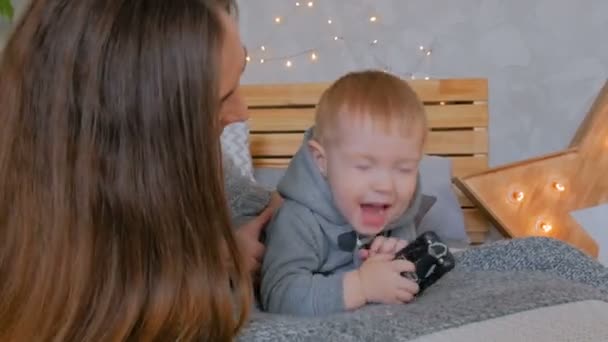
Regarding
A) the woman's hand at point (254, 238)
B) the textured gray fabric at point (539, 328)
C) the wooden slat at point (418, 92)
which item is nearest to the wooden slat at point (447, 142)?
the wooden slat at point (418, 92)

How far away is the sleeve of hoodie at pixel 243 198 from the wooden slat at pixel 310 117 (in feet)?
2.53

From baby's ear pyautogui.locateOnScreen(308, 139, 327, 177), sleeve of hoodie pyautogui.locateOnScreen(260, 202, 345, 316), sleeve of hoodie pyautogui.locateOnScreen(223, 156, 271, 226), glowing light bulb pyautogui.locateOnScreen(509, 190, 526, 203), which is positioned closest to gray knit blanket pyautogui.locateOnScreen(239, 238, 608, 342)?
sleeve of hoodie pyautogui.locateOnScreen(260, 202, 345, 316)

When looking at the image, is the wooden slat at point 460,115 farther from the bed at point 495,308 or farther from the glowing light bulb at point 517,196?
the bed at point 495,308

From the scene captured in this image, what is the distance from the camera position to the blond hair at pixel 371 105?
1.06m

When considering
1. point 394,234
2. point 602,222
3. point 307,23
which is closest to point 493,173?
point 602,222

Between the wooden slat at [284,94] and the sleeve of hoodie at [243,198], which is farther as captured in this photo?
the wooden slat at [284,94]

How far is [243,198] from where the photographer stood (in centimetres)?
144

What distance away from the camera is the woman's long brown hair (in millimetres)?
648

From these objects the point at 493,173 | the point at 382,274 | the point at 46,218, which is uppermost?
the point at 46,218

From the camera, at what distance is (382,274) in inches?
35.8

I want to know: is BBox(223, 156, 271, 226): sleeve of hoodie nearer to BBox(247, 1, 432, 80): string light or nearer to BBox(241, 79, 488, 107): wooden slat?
BBox(241, 79, 488, 107): wooden slat

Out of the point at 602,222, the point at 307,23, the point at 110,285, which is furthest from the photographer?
the point at 307,23

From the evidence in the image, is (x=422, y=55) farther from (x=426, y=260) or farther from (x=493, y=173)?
(x=426, y=260)

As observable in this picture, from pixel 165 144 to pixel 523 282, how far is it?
0.42 meters
